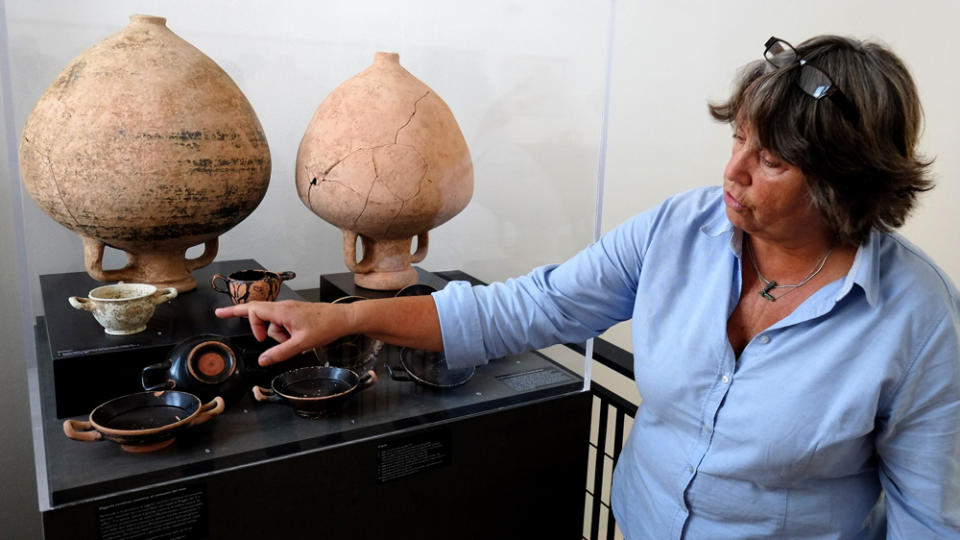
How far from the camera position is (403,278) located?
4.44ft

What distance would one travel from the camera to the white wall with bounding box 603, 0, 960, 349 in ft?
6.11

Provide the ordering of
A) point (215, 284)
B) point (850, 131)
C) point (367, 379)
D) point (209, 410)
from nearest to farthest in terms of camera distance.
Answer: point (850, 131) < point (209, 410) < point (367, 379) < point (215, 284)

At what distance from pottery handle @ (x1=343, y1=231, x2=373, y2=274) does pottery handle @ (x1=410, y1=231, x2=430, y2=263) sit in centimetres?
9

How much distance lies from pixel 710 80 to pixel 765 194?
1.51 m

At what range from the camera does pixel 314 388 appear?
1072 millimetres

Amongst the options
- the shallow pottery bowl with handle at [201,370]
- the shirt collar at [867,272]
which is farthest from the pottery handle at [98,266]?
the shirt collar at [867,272]

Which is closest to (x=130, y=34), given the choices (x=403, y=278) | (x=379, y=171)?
(x=379, y=171)

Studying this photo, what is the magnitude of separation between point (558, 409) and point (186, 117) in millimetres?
771

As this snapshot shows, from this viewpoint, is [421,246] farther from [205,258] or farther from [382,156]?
[205,258]

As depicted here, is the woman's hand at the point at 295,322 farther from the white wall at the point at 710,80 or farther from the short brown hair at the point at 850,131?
the white wall at the point at 710,80

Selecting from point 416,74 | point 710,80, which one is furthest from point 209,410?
point 710,80

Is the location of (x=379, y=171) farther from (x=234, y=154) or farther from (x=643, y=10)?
(x=643, y=10)

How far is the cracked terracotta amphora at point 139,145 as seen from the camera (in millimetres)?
1005

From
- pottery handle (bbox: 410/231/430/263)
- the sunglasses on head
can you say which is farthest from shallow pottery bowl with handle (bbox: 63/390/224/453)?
the sunglasses on head
